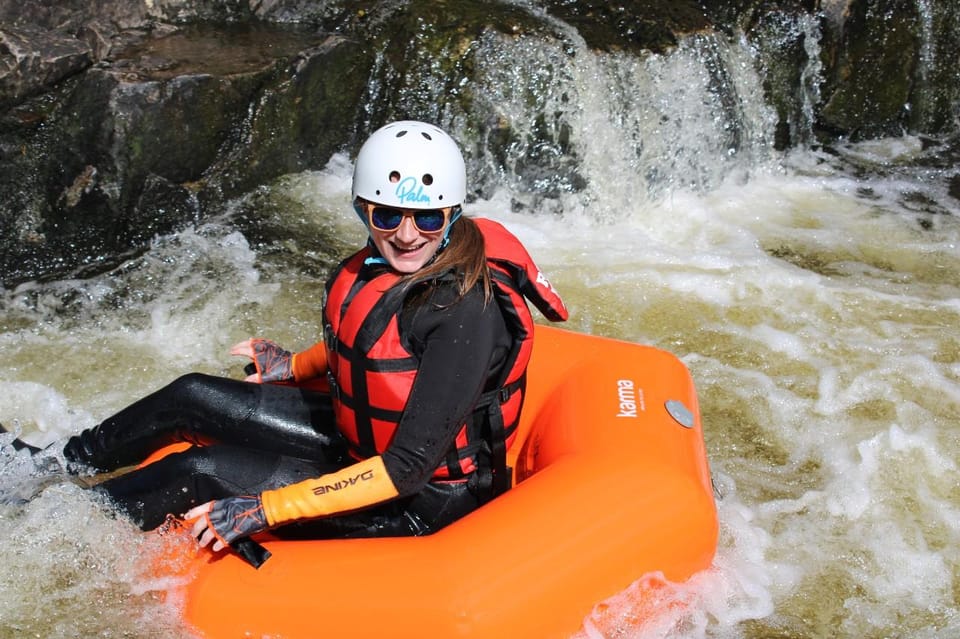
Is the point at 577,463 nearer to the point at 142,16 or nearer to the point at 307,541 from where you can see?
the point at 307,541

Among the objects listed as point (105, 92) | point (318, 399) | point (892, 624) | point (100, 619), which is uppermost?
point (105, 92)

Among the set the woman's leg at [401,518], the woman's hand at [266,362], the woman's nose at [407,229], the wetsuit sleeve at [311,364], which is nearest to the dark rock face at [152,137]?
the woman's hand at [266,362]

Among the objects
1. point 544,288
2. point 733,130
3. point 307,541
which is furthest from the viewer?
point 733,130

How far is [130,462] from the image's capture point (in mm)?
3031

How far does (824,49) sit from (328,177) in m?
3.24

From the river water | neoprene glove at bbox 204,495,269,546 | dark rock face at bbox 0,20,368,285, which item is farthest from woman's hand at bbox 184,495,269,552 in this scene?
dark rock face at bbox 0,20,368,285

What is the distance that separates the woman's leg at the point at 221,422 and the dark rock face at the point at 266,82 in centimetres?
218

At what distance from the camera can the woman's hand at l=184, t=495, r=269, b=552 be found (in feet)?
7.94

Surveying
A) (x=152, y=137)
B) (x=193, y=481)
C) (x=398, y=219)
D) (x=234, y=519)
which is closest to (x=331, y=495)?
(x=234, y=519)

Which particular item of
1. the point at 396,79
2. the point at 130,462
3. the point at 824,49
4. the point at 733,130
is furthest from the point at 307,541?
the point at 824,49

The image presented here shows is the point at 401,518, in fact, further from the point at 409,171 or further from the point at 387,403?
the point at 409,171

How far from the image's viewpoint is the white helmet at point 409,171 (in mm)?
2500

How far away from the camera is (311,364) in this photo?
10.3ft

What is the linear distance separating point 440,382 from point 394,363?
0.58ft
